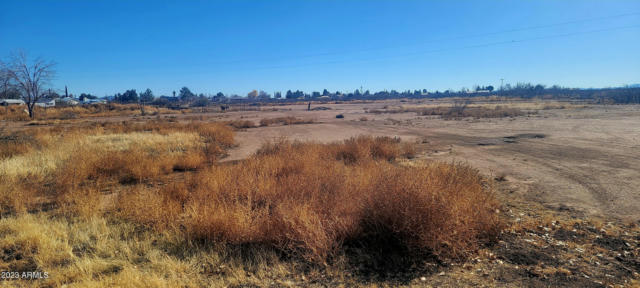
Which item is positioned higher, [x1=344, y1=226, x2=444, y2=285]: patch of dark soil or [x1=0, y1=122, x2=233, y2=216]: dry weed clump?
[x1=0, y1=122, x2=233, y2=216]: dry weed clump

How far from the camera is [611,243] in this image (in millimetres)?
5316

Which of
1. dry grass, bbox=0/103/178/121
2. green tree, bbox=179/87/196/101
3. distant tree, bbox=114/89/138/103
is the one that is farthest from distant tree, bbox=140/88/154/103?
dry grass, bbox=0/103/178/121

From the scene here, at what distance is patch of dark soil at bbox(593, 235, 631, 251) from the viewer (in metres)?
5.12

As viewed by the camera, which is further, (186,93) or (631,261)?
(186,93)

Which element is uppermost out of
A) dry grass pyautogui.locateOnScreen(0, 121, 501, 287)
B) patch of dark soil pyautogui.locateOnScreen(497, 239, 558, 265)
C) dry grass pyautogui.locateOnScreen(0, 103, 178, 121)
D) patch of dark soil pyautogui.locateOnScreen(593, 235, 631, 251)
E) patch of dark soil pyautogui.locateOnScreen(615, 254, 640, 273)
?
dry grass pyautogui.locateOnScreen(0, 103, 178, 121)

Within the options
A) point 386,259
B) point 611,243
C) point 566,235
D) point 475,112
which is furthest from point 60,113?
point 475,112

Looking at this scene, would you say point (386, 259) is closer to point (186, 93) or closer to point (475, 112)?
point (475, 112)

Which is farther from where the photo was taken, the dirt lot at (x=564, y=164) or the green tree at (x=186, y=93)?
the green tree at (x=186, y=93)

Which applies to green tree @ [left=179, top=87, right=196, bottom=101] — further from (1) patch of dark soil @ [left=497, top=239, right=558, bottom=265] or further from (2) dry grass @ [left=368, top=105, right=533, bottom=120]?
(1) patch of dark soil @ [left=497, top=239, right=558, bottom=265]

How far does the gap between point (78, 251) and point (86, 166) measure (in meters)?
6.33

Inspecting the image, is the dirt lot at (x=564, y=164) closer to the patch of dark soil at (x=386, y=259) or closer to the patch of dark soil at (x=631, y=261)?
the patch of dark soil at (x=631, y=261)

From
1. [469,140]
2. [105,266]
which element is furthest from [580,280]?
[469,140]

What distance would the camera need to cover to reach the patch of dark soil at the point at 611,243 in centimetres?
512

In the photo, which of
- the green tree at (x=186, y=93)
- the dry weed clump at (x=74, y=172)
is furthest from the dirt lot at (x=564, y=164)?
the green tree at (x=186, y=93)
